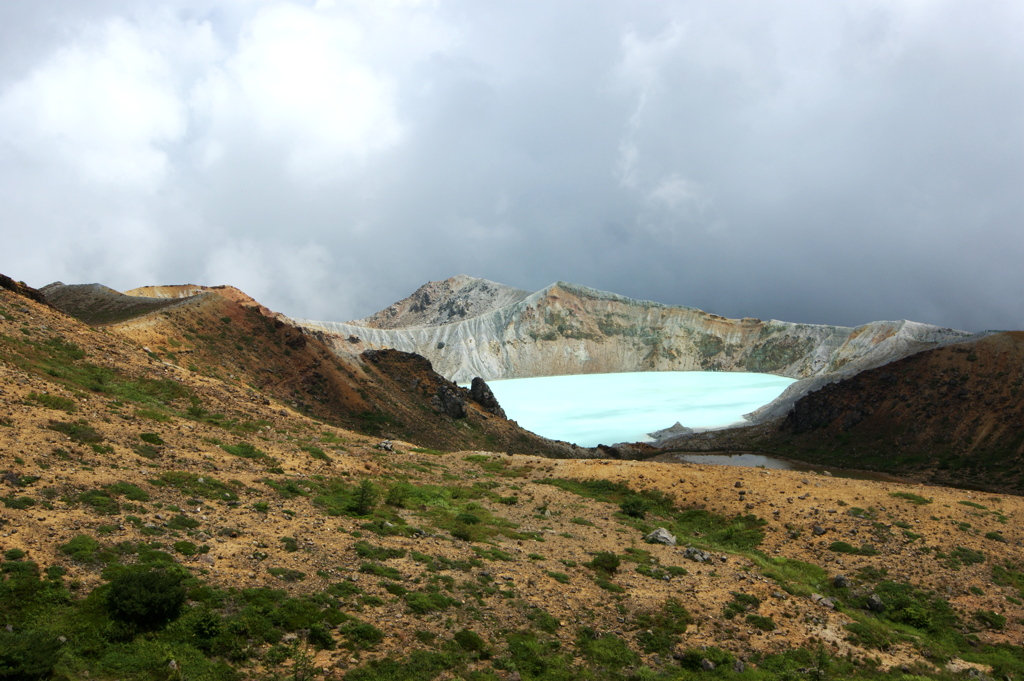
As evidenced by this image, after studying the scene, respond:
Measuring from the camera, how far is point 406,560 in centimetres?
1881

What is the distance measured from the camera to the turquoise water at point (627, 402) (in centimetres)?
9262

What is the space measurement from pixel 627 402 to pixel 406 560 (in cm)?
9638

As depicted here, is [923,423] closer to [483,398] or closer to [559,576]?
[483,398]

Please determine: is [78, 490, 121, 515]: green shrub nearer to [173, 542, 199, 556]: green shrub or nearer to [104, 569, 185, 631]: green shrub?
[173, 542, 199, 556]: green shrub

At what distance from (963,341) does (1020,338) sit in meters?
6.54

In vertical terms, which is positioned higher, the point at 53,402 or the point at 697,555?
the point at 53,402

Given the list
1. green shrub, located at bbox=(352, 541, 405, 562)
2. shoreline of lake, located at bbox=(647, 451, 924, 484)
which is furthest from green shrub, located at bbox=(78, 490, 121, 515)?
shoreline of lake, located at bbox=(647, 451, 924, 484)

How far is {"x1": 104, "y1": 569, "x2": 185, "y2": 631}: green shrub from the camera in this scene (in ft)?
41.2

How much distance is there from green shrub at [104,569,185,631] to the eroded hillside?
0.05 meters

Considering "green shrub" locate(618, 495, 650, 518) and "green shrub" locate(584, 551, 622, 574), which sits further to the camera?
"green shrub" locate(618, 495, 650, 518)

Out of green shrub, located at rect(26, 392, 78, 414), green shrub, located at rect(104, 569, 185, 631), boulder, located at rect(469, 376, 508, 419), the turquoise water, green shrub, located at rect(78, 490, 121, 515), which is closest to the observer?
green shrub, located at rect(104, 569, 185, 631)

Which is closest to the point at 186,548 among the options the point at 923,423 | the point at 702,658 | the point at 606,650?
the point at 606,650

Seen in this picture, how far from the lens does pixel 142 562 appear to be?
1480 centimetres

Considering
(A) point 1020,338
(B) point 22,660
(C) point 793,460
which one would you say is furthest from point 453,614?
(A) point 1020,338
